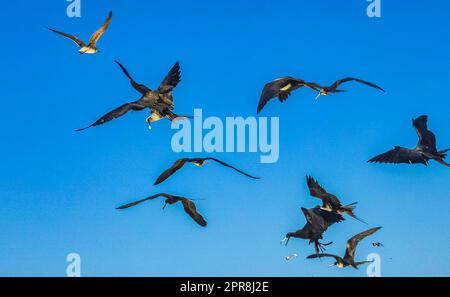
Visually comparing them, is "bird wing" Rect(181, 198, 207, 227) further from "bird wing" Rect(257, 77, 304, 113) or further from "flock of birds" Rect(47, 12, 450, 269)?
"bird wing" Rect(257, 77, 304, 113)

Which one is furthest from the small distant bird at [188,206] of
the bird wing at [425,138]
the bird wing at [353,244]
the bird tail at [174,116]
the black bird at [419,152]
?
the bird wing at [425,138]

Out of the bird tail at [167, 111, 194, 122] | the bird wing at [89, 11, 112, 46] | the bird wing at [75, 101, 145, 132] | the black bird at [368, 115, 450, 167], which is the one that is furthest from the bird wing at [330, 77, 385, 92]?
the bird wing at [89, 11, 112, 46]

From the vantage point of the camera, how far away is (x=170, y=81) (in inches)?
692

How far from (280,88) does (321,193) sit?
2467 millimetres

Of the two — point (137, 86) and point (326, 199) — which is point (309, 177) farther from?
point (137, 86)

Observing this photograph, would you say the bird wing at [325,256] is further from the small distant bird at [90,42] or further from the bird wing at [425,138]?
the small distant bird at [90,42]

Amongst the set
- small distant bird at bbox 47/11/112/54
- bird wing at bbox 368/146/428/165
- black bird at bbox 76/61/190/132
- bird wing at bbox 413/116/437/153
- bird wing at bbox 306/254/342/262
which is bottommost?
bird wing at bbox 306/254/342/262

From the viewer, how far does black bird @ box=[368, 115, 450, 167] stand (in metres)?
18.4

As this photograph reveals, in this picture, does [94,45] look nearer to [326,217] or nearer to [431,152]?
[326,217]

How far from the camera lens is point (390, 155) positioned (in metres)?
18.7

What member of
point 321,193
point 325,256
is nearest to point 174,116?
point 321,193
